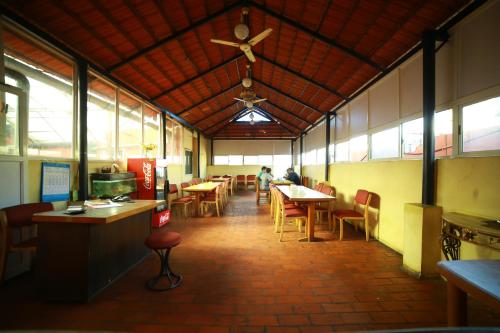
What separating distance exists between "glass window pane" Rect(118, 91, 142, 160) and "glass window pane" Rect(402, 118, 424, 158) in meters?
5.70

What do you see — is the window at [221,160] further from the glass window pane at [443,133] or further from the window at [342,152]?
the glass window pane at [443,133]

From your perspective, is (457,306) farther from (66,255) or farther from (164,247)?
(66,255)

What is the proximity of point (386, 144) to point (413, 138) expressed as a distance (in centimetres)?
70

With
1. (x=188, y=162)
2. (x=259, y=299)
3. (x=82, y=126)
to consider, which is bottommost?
(x=259, y=299)

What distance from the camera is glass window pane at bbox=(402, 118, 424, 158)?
346 centimetres

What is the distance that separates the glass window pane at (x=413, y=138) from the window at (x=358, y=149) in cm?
130

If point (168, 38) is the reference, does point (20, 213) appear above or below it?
below

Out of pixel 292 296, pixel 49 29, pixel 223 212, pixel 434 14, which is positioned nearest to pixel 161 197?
pixel 223 212

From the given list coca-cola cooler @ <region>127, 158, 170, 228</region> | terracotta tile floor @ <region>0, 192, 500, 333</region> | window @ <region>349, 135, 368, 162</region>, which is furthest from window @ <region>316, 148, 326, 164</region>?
coca-cola cooler @ <region>127, 158, 170, 228</region>

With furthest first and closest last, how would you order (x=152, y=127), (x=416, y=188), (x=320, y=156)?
1. (x=320, y=156)
2. (x=152, y=127)
3. (x=416, y=188)

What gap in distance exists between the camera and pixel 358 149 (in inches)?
215

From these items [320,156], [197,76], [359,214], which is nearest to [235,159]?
[320,156]

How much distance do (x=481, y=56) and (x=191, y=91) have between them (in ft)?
21.0

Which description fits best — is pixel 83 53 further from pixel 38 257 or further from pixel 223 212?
pixel 223 212
